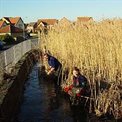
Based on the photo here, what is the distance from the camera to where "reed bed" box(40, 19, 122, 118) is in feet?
35.9

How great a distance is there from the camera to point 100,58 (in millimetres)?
14219

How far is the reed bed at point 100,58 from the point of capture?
1093 centimetres

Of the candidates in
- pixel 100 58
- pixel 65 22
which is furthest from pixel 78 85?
pixel 65 22

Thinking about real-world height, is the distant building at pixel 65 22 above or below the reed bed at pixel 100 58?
above

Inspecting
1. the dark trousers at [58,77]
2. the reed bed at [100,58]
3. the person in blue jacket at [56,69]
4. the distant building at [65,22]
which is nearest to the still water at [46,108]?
the dark trousers at [58,77]

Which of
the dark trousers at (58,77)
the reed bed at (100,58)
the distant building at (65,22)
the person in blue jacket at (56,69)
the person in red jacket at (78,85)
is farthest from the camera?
the distant building at (65,22)

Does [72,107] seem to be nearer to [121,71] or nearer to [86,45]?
[121,71]

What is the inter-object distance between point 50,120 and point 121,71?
3.24 metres

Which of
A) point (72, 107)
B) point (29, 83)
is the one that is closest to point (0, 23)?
point (29, 83)

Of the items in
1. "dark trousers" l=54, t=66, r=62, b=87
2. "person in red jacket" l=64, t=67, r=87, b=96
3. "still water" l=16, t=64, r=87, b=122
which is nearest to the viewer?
"still water" l=16, t=64, r=87, b=122

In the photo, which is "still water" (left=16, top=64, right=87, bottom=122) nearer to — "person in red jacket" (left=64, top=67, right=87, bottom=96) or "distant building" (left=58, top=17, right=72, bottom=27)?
"person in red jacket" (left=64, top=67, right=87, bottom=96)

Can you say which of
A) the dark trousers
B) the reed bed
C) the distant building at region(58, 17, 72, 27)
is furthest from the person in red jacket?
the distant building at region(58, 17, 72, 27)

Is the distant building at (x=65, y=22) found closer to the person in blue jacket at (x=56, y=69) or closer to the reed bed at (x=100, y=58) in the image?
the reed bed at (x=100, y=58)

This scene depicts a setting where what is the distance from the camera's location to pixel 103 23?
13.3 metres
